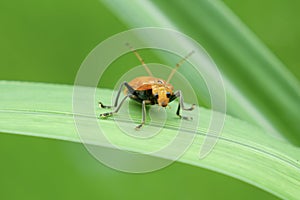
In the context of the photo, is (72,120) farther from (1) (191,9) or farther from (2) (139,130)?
(1) (191,9)

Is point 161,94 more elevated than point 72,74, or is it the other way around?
point 72,74

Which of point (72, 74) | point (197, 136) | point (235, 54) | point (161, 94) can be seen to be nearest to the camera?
point (197, 136)

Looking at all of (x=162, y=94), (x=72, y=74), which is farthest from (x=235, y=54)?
(x=72, y=74)

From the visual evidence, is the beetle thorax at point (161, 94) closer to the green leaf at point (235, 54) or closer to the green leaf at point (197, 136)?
the green leaf at point (197, 136)

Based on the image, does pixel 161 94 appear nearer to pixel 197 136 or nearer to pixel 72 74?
pixel 197 136

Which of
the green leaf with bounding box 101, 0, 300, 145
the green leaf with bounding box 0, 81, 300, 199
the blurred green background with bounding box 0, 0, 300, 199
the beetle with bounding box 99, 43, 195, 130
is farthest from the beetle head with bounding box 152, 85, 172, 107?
the blurred green background with bounding box 0, 0, 300, 199

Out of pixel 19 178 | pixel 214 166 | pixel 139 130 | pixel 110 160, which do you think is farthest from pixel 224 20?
pixel 19 178

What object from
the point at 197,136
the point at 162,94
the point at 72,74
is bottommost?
the point at 197,136
